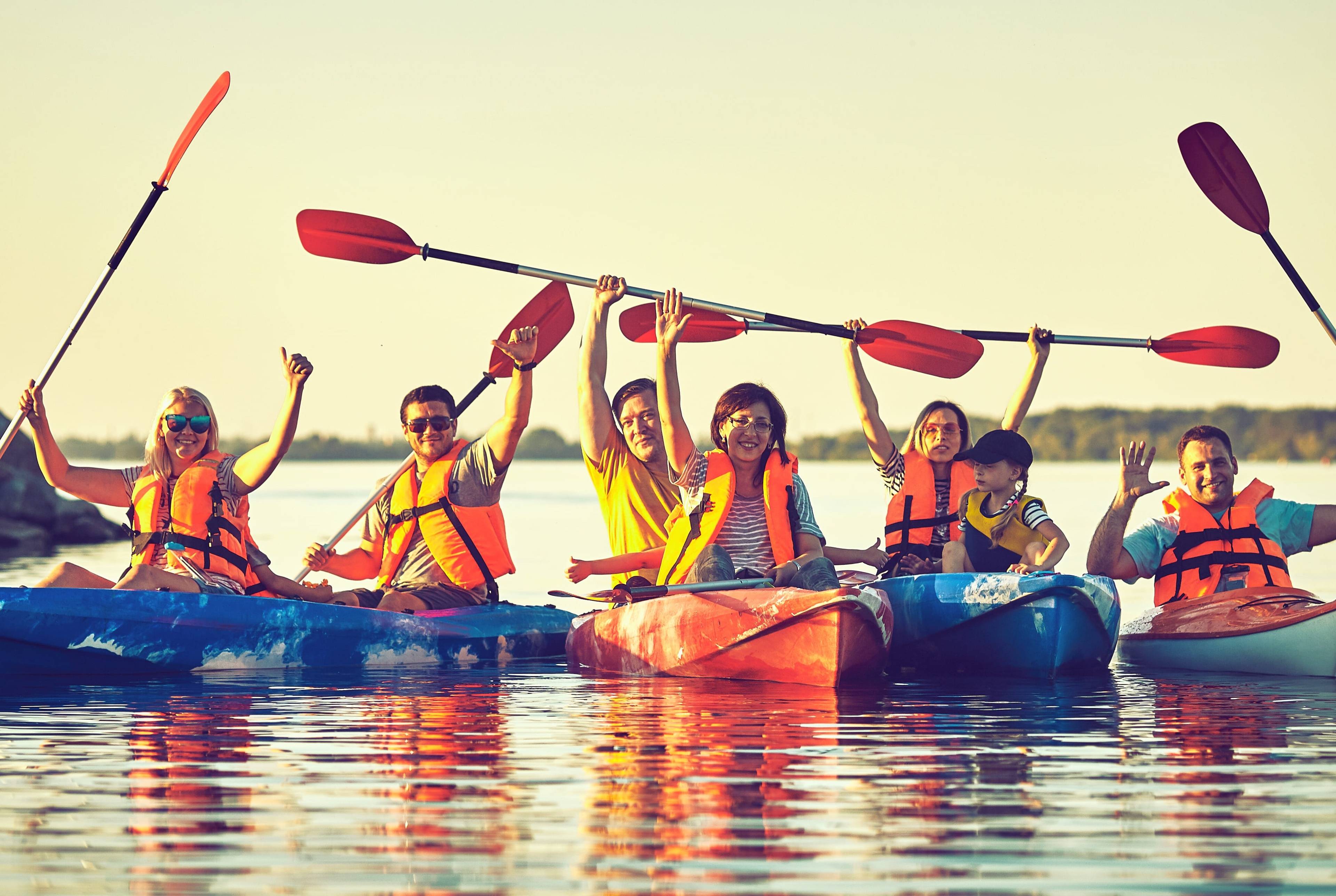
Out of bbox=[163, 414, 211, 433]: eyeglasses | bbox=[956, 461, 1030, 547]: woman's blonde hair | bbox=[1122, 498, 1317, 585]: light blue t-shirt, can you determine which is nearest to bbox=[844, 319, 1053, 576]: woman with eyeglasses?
bbox=[956, 461, 1030, 547]: woman's blonde hair

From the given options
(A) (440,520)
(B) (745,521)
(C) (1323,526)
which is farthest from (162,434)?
(C) (1323,526)

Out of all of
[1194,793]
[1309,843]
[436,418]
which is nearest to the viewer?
[1309,843]

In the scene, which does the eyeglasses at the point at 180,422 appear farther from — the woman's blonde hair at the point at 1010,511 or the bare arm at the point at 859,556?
the woman's blonde hair at the point at 1010,511

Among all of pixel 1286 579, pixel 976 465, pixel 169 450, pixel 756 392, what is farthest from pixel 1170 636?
pixel 169 450

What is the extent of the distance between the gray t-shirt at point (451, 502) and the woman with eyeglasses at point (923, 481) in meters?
1.97

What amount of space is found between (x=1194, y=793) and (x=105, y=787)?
2.89 m

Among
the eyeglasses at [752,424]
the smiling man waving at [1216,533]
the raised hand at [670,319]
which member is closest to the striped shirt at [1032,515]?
the smiling man waving at [1216,533]

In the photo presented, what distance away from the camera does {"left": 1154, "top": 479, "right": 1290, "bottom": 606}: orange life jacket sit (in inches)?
302

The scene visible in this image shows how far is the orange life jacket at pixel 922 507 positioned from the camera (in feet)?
26.5

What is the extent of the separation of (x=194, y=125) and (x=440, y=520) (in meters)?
2.93

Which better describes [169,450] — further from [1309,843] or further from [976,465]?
[1309,843]

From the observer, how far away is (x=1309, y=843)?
11.5 ft

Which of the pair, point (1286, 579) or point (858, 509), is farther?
point (858, 509)

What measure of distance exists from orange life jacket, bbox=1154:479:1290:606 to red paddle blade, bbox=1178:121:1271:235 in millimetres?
2358
